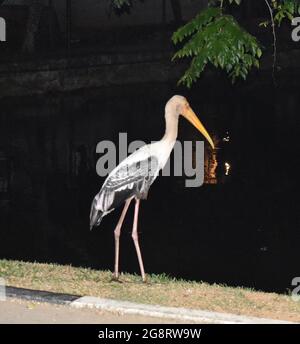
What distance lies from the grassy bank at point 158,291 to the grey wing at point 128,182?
2.90ft

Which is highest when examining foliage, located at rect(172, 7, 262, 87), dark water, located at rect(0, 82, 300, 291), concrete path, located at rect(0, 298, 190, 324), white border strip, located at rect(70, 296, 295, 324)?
foliage, located at rect(172, 7, 262, 87)

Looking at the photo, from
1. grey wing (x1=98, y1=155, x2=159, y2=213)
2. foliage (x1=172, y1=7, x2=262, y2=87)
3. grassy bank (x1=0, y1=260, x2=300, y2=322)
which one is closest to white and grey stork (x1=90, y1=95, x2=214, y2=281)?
grey wing (x1=98, y1=155, x2=159, y2=213)

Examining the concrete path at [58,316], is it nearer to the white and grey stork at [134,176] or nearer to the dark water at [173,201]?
the white and grey stork at [134,176]

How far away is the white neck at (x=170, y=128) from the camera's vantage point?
6922 mm

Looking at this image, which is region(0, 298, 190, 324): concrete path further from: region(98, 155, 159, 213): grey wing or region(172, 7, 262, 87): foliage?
region(172, 7, 262, 87): foliage

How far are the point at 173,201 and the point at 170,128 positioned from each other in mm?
7513

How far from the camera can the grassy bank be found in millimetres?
6137

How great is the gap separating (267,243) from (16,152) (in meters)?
11.1

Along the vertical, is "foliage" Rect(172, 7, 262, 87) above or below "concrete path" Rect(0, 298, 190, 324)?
above

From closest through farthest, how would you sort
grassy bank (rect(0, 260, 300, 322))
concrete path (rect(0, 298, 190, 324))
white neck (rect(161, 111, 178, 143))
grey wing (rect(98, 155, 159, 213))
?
concrete path (rect(0, 298, 190, 324)) → grassy bank (rect(0, 260, 300, 322)) → grey wing (rect(98, 155, 159, 213)) → white neck (rect(161, 111, 178, 143))

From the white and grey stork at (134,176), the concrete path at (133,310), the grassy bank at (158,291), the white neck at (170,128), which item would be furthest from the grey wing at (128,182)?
the concrete path at (133,310)

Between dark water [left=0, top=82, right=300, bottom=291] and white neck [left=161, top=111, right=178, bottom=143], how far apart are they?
130 inches

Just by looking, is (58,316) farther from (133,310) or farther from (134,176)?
(134,176)
